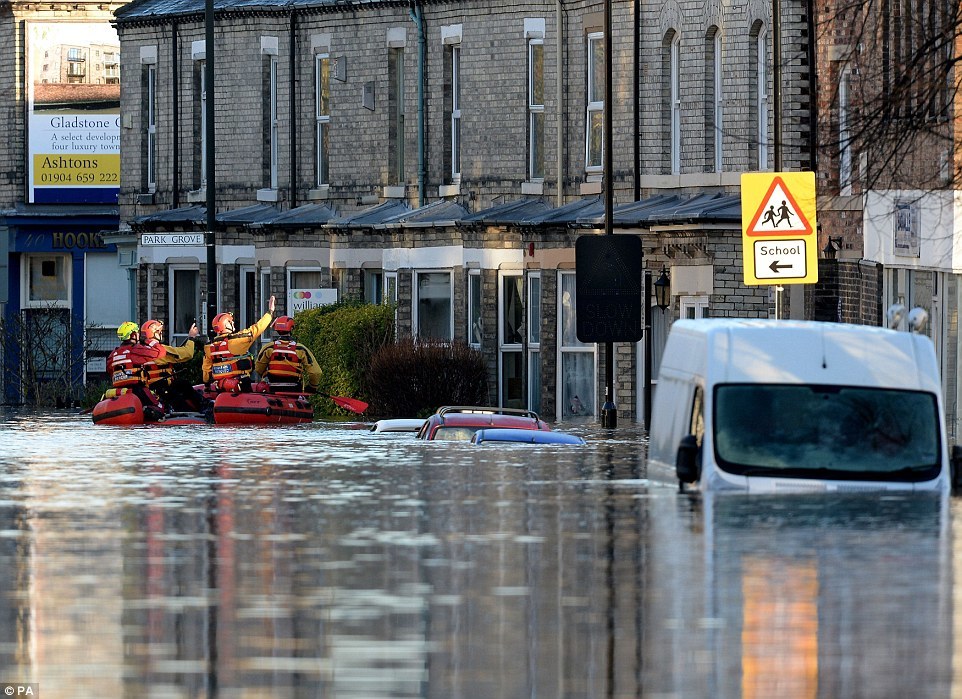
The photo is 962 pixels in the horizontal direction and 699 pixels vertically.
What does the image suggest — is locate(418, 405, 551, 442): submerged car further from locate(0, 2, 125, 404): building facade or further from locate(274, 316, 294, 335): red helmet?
locate(0, 2, 125, 404): building facade

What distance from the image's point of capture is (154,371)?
35.3 metres

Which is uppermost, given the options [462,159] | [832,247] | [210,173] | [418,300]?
[462,159]

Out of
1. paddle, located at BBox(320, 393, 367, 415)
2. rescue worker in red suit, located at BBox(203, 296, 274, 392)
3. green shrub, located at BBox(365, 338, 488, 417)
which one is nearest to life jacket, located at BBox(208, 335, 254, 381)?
rescue worker in red suit, located at BBox(203, 296, 274, 392)

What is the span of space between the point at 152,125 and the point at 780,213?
32084mm

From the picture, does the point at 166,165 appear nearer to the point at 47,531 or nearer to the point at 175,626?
the point at 47,531

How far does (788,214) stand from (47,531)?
9.13 meters

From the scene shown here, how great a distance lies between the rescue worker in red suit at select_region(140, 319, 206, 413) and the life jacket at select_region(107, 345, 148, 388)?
166 mm

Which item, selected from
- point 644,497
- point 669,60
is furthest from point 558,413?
point 644,497

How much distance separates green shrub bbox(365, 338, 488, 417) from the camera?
40.3 m

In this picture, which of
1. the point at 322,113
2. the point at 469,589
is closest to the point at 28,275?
the point at 322,113

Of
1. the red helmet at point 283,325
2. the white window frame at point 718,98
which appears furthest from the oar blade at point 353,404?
the white window frame at point 718,98

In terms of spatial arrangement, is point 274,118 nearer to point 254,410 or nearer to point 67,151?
point 67,151

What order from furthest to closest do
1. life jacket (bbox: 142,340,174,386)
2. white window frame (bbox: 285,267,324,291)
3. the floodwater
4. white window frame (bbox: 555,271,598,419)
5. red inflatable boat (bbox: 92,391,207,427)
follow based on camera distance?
white window frame (bbox: 285,267,324,291)
white window frame (bbox: 555,271,598,419)
life jacket (bbox: 142,340,174,386)
red inflatable boat (bbox: 92,391,207,427)
the floodwater

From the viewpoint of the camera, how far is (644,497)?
734 inches
